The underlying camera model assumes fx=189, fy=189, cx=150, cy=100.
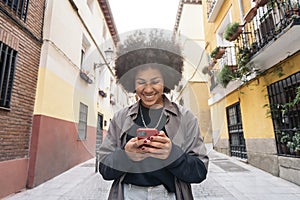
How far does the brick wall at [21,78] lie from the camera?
2.86 metres

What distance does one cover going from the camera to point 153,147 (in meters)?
0.70

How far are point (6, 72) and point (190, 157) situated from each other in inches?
129

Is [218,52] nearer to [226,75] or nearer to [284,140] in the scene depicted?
[226,75]

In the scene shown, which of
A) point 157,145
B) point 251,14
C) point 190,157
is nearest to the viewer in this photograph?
point 157,145

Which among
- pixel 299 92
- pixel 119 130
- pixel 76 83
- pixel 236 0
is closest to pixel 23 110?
pixel 76 83

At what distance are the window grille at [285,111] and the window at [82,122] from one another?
4.75 m

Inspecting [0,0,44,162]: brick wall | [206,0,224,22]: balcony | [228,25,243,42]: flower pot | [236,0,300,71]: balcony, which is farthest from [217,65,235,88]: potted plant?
[0,0,44,162]: brick wall

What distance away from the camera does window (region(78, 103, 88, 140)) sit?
5.36m

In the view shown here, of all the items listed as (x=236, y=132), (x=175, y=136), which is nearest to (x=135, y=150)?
(x=175, y=136)

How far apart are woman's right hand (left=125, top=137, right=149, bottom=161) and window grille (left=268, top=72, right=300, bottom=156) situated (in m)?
3.41

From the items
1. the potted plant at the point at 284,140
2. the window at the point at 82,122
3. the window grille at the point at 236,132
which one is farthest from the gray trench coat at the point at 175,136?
the window grille at the point at 236,132

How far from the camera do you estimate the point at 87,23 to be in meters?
6.06

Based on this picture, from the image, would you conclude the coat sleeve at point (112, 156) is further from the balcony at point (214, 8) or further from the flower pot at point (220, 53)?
the balcony at point (214, 8)

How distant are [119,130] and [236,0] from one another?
594 centimetres
